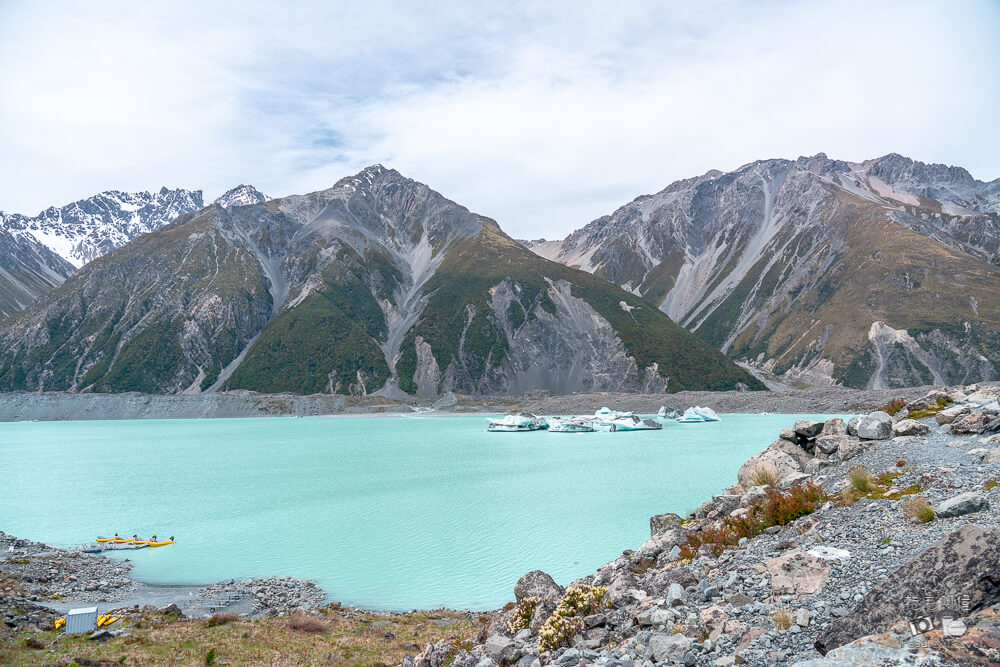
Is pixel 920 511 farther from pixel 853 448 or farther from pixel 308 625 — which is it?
pixel 308 625

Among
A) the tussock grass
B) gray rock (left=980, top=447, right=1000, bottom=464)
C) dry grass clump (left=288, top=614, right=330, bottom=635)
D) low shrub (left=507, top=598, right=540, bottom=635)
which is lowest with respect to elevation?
dry grass clump (left=288, top=614, right=330, bottom=635)

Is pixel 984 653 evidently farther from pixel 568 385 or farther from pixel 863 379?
pixel 863 379

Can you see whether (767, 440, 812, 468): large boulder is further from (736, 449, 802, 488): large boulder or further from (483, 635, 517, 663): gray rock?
(483, 635, 517, 663): gray rock

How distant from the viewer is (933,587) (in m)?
7.25

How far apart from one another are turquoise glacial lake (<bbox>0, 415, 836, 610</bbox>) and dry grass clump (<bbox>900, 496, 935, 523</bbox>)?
1627 centimetres

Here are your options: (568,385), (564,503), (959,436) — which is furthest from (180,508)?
(568,385)

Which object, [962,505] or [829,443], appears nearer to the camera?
[962,505]

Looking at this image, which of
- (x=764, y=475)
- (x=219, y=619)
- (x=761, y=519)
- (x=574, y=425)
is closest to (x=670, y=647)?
(x=761, y=519)

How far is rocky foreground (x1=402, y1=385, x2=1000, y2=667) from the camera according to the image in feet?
23.0

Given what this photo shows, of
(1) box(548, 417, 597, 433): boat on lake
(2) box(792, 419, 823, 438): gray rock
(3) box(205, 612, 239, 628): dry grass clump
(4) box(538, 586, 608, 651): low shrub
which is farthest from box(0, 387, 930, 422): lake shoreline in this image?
(4) box(538, 586, 608, 651): low shrub

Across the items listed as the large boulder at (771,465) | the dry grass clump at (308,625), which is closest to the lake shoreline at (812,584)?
the large boulder at (771,465)

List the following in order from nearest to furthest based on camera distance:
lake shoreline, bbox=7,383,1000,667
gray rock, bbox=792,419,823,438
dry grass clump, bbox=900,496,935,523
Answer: lake shoreline, bbox=7,383,1000,667, dry grass clump, bbox=900,496,935,523, gray rock, bbox=792,419,823,438

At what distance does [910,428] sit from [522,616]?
626 inches

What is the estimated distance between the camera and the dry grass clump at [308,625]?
65.1 feet
